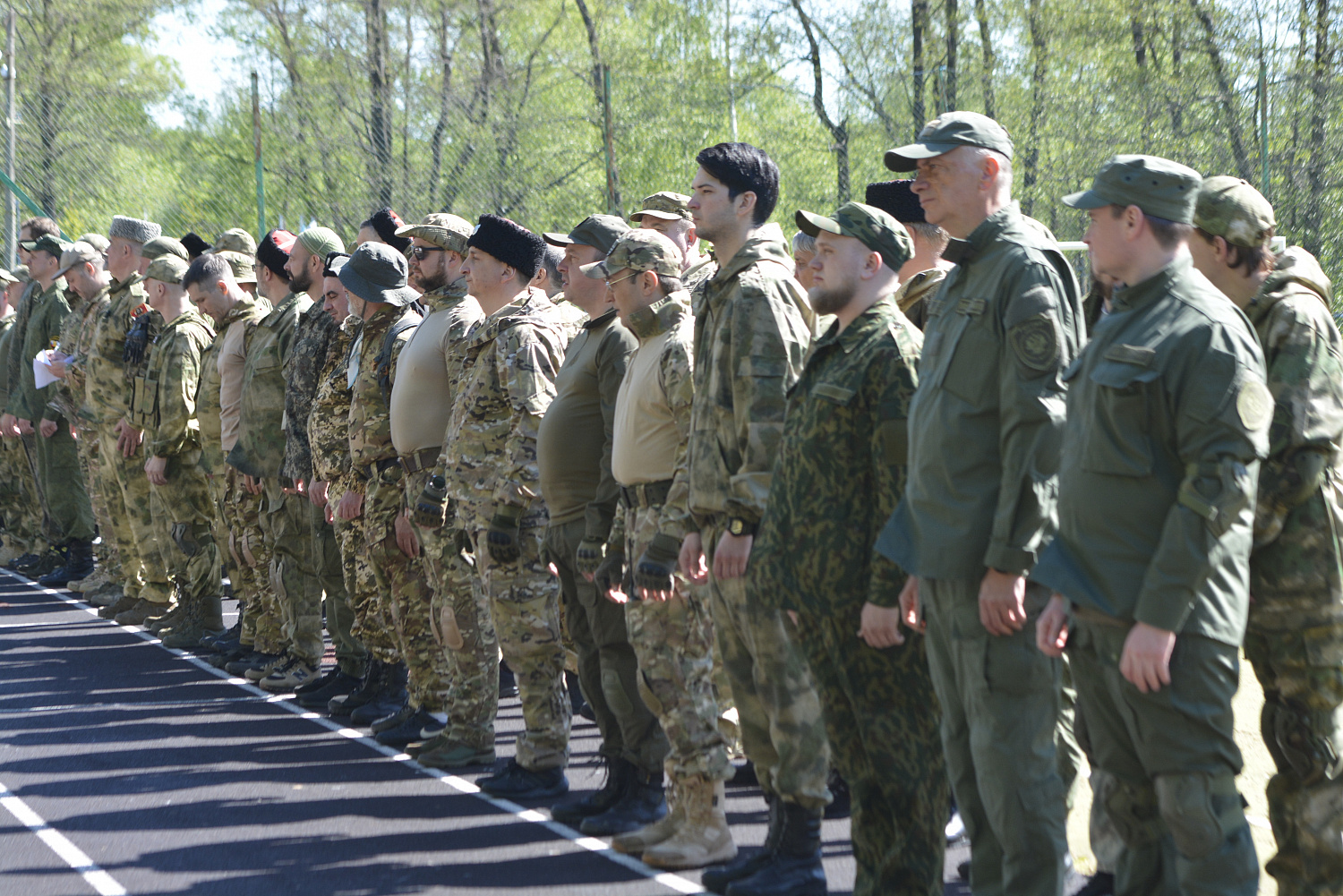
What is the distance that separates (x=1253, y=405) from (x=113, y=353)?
8.54 m

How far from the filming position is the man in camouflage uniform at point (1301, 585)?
3795 millimetres

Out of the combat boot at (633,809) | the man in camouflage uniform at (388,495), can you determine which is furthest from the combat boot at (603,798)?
the man in camouflage uniform at (388,495)

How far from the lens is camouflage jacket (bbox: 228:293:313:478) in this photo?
7965 millimetres

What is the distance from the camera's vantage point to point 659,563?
14.9 feet

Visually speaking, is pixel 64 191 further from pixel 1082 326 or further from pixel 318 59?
pixel 1082 326

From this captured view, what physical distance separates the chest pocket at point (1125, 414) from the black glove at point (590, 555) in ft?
7.41

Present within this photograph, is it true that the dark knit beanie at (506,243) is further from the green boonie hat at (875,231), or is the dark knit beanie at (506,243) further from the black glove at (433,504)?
the green boonie hat at (875,231)

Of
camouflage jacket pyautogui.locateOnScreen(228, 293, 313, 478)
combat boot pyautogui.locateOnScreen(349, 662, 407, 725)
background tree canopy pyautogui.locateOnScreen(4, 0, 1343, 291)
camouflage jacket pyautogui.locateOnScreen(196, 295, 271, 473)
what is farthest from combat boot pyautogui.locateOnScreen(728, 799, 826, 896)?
background tree canopy pyautogui.locateOnScreen(4, 0, 1343, 291)

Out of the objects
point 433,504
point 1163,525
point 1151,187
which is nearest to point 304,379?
point 433,504

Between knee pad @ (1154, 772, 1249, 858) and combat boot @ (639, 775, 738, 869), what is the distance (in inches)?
77.8

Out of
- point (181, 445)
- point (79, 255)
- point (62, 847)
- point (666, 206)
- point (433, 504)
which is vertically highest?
point (79, 255)

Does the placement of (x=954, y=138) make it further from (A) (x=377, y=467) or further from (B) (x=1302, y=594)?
(A) (x=377, y=467)

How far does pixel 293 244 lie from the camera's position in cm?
795

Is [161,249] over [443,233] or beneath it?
over
